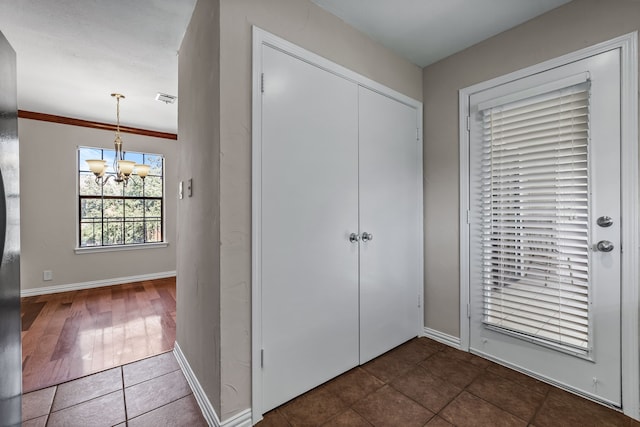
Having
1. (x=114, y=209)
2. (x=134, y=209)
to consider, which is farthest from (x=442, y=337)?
(x=114, y=209)

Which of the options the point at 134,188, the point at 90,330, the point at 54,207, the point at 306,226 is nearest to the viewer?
the point at 306,226

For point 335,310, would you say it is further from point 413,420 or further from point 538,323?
point 538,323

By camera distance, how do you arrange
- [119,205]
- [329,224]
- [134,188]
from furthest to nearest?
[134,188] < [119,205] < [329,224]

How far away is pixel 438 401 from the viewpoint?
1696 millimetres

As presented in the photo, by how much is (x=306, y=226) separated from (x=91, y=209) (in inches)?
167

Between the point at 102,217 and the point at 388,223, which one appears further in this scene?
the point at 102,217

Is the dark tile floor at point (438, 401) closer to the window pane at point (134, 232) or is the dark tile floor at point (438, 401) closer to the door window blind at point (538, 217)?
the door window blind at point (538, 217)

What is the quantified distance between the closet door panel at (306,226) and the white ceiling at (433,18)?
44 cm

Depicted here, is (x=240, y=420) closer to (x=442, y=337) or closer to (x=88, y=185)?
(x=442, y=337)

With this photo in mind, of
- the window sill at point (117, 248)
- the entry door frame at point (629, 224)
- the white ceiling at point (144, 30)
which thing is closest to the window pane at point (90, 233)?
the window sill at point (117, 248)

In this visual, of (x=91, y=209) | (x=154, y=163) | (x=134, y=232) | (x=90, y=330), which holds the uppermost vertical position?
(x=154, y=163)

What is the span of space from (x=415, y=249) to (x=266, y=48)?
1.94m

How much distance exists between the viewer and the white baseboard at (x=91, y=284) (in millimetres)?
3823

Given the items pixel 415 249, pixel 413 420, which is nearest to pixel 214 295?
pixel 413 420
